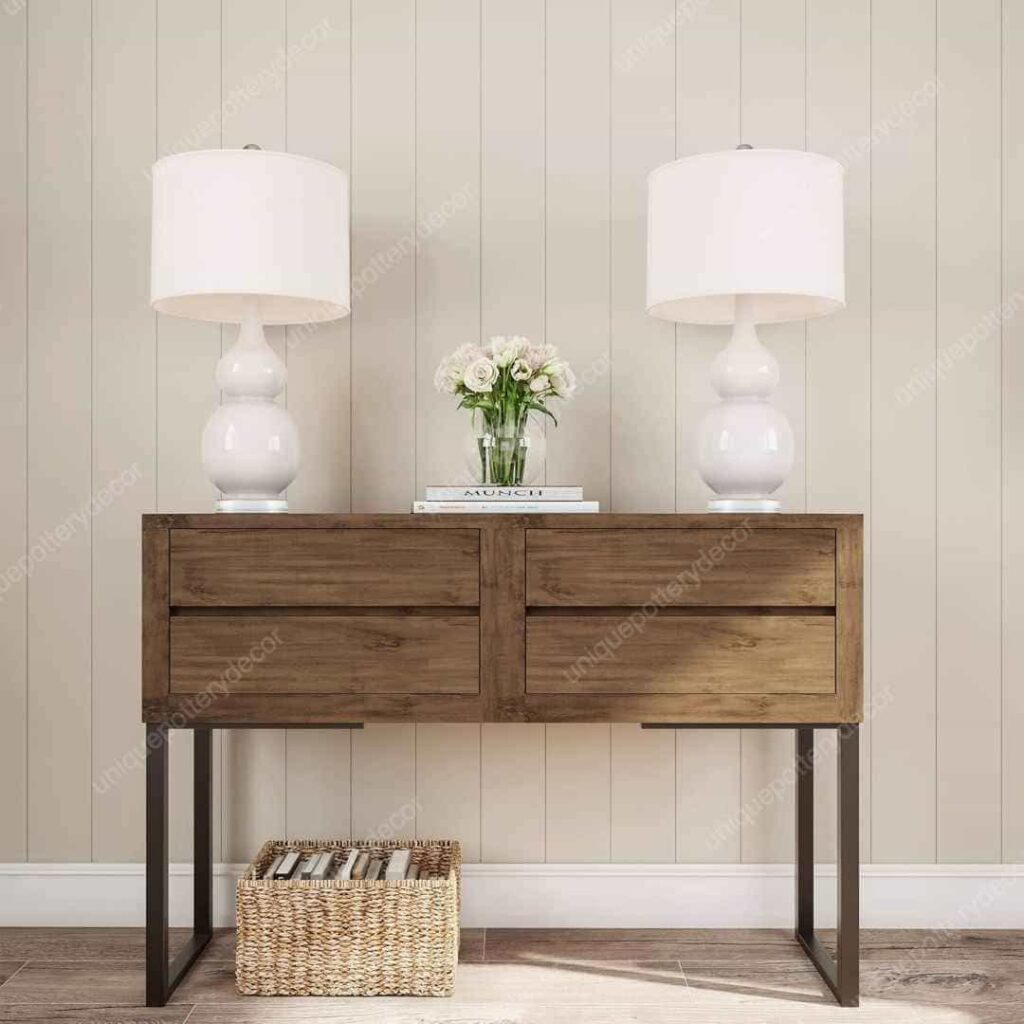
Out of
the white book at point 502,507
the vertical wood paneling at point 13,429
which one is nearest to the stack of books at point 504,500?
the white book at point 502,507

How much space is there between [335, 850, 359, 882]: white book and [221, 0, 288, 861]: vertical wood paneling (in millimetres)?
256

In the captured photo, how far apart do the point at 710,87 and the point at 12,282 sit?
160 centimetres

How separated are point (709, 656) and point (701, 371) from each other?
2.39 ft

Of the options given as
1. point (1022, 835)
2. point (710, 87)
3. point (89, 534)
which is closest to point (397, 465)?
point (89, 534)

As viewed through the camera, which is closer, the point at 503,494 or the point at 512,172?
the point at 503,494

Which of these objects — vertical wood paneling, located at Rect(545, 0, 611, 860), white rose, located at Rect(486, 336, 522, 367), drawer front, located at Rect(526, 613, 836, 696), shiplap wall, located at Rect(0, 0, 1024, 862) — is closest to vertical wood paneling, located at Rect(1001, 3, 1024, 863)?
shiplap wall, located at Rect(0, 0, 1024, 862)

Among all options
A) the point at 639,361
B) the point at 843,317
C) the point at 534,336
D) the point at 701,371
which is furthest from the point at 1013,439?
the point at 534,336

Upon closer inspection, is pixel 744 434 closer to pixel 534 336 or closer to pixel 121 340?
pixel 534 336

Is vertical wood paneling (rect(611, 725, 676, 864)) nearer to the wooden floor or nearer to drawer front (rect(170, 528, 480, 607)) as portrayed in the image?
the wooden floor

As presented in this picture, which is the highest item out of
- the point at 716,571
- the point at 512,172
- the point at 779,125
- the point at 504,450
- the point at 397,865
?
the point at 779,125

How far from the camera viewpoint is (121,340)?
231cm

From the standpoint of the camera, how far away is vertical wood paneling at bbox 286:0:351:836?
90.9 inches

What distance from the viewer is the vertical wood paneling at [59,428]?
2305 millimetres

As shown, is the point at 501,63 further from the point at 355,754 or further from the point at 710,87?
the point at 355,754
